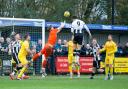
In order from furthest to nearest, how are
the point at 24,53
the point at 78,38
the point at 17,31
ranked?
→ the point at 17,31 < the point at 78,38 < the point at 24,53

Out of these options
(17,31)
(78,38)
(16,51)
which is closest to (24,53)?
(16,51)

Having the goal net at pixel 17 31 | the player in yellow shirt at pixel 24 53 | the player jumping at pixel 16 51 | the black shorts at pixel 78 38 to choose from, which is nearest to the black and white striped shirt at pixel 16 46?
the player jumping at pixel 16 51

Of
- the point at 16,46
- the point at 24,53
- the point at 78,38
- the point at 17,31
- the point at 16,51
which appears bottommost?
the point at 16,51

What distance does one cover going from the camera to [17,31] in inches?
1406

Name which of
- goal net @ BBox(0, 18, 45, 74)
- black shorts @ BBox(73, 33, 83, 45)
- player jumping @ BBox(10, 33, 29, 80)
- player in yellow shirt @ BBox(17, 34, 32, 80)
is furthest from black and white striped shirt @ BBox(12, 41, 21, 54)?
black shorts @ BBox(73, 33, 83, 45)

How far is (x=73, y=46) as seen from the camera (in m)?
31.1

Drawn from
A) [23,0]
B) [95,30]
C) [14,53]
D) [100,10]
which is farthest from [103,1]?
[14,53]

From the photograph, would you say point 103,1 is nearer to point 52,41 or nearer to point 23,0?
point 23,0

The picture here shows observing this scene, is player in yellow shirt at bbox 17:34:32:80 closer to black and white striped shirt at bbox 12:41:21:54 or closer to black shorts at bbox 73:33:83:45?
black and white striped shirt at bbox 12:41:21:54

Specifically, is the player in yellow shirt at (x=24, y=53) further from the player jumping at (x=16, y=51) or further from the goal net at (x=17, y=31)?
the goal net at (x=17, y=31)

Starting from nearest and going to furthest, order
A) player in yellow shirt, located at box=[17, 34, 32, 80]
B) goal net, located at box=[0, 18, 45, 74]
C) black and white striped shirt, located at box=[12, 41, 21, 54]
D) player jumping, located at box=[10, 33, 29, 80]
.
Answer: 1. player in yellow shirt, located at box=[17, 34, 32, 80]
2. player jumping, located at box=[10, 33, 29, 80]
3. black and white striped shirt, located at box=[12, 41, 21, 54]
4. goal net, located at box=[0, 18, 45, 74]

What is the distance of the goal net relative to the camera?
33281 millimetres

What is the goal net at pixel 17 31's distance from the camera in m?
33.3

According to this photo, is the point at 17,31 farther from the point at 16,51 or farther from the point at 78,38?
the point at 78,38
